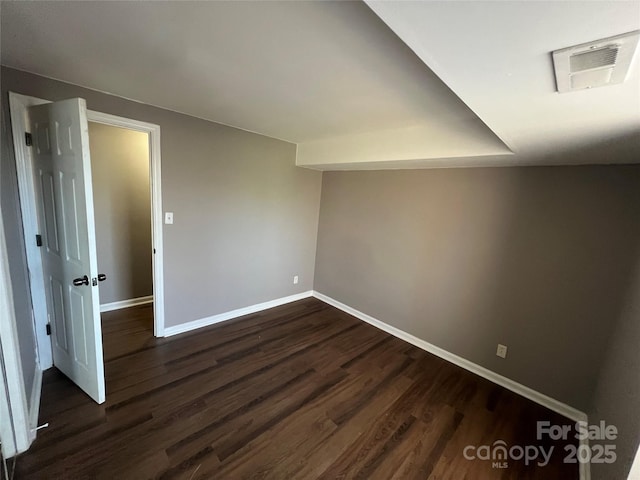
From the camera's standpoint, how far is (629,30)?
0.64m

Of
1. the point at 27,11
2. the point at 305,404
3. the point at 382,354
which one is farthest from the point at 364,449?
the point at 27,11

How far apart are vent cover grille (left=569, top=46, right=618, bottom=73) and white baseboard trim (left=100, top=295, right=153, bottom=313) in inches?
173

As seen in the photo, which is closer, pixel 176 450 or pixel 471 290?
pixel 176 450

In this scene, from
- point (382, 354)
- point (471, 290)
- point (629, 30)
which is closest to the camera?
point (629, 30)

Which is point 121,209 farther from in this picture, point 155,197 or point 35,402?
A: point 35,402

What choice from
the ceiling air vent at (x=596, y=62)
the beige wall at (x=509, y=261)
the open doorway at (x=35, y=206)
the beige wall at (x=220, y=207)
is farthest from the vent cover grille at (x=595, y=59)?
the beige wall at (x=220, y=207)

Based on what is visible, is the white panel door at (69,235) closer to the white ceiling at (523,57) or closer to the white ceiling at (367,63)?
the white ceiling at (367,63)

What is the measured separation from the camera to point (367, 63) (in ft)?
4.45

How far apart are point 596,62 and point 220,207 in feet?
9.58

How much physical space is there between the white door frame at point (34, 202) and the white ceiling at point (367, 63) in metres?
0.24

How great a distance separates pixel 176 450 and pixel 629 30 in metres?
2.61

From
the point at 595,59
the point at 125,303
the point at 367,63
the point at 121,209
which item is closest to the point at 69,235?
the point at 121,209

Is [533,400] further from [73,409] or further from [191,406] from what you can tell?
[73,409]

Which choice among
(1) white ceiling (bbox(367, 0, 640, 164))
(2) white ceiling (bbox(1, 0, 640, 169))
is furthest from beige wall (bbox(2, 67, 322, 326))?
(1) white ceiling (bbox(367, 0, 640, 164))
